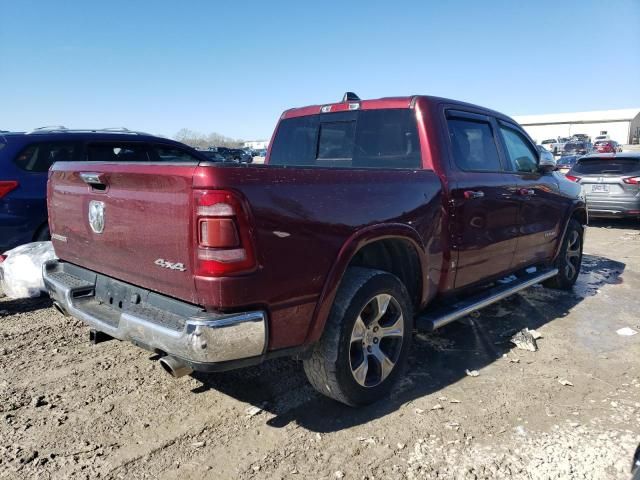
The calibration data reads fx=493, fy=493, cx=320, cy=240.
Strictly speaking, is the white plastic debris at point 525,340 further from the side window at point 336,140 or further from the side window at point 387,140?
the side window at point 336,140

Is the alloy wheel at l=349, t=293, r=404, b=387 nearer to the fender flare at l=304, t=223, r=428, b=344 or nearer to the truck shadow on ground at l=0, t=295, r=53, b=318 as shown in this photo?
the fender flare at l=304, t=223, r=428, b=344

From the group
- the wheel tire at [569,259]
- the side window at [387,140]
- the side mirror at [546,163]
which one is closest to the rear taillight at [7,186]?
the side window at [387,140]

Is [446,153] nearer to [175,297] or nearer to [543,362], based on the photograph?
[543,362]

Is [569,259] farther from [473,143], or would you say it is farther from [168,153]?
[168,153]

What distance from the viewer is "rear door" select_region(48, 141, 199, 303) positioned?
94.7 inches

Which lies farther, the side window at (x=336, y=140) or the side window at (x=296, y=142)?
the side window at (x=296, y=142)

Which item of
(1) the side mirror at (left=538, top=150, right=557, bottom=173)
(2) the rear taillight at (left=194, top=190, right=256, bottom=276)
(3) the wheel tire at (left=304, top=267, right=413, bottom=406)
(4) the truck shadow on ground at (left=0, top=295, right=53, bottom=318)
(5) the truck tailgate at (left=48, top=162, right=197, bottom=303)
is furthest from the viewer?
(4) the truck shadow on ground at (left=0, top=295, right=53, bottom=318)

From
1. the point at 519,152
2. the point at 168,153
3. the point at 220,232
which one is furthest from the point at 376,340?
the point at 168,153

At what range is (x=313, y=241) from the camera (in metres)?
2.61

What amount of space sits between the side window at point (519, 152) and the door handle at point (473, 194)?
3.05 ft

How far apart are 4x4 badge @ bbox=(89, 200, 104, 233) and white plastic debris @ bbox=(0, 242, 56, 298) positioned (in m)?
2.04

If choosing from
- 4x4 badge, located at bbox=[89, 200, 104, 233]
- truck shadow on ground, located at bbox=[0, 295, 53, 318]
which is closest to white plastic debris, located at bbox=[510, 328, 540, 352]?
4x4 badge, located at bbox=[89, 200, 104, 233]

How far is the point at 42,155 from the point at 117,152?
36.6 inches

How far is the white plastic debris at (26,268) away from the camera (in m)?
4.77
